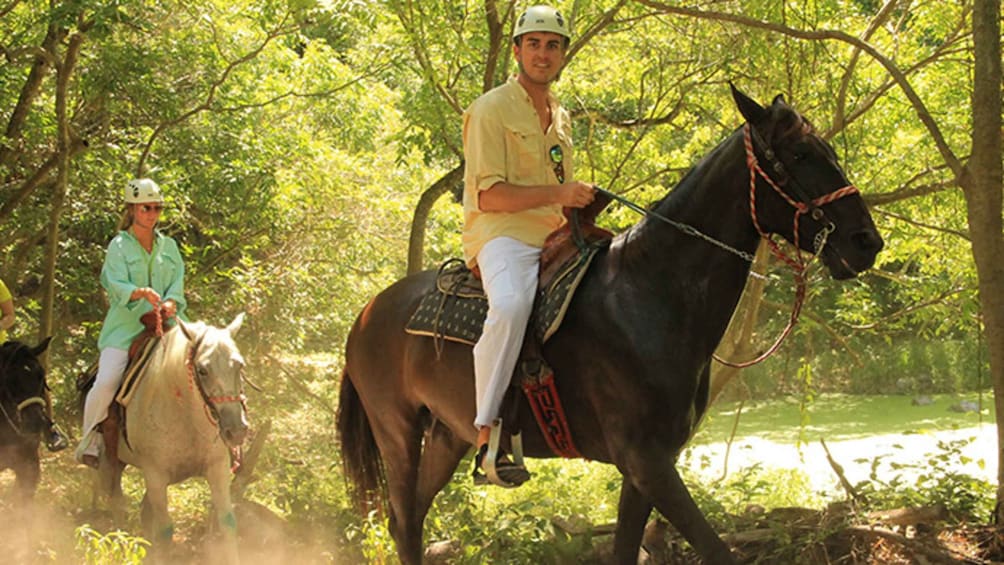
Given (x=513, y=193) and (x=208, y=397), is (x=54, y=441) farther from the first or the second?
(x=513, y=193)

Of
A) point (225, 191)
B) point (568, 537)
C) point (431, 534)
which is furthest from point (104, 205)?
point (568, 537)

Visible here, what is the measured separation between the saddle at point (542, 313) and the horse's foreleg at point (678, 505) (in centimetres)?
53

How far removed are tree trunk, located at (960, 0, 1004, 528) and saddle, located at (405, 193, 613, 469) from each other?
87.0 inches

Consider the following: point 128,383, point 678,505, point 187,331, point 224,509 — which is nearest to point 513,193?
point 678,505

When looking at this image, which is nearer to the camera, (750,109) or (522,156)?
(750,109)

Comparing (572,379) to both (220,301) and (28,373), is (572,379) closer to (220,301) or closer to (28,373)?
(28,373)

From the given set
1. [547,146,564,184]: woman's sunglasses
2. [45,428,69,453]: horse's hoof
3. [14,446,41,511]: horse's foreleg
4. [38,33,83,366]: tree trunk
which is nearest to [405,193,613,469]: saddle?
[547,146,564,184]: woman's sunglasses

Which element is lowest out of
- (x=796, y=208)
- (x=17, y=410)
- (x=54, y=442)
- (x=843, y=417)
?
(x=843, y=417)

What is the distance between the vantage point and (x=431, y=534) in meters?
6.82

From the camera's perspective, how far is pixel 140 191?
6469mm

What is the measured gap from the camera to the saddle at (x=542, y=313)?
13.9 feet

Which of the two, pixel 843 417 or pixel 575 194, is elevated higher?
pixel 575 194

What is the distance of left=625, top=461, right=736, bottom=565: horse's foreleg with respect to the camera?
3662mm

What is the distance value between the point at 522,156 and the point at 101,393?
11.4 ft
